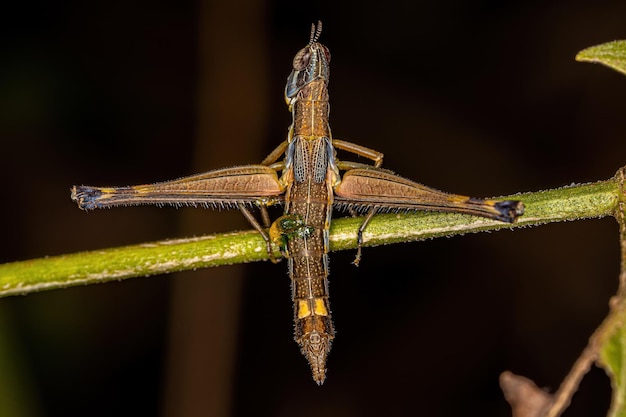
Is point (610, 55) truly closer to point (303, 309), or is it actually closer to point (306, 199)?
point (306, 199)

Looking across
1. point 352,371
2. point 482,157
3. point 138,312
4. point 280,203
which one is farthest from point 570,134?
point 138,312

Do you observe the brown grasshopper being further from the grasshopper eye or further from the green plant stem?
the grasshopper eye

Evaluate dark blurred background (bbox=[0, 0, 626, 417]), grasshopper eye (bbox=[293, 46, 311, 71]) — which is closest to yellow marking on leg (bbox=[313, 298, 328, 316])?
grasshopper eye (bbox=[293, 46, 311, 71])

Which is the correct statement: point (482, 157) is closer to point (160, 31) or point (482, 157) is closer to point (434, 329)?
point (434, 329)

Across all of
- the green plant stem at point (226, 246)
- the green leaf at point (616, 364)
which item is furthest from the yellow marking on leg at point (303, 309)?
the green leaf at point (616, 364)

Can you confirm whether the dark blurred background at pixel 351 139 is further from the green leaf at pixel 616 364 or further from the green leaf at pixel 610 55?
the green leaf at pixel 616 364

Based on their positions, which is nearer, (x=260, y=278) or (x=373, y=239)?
(x=373, y=239)

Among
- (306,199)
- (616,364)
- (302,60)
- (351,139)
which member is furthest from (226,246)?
(351,139)
